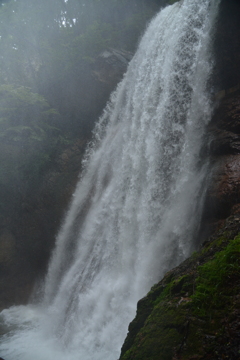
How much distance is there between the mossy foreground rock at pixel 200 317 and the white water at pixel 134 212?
3194mm

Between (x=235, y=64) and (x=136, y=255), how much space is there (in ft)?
22.0

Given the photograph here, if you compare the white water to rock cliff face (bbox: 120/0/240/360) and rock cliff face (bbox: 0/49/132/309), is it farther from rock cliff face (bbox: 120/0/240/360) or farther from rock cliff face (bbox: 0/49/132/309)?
rock cliff face (bbox: 120/0/240/360)

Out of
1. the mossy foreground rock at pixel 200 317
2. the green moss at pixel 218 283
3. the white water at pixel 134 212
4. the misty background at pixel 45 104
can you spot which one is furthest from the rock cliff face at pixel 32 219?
the green moss at pixel 218 283

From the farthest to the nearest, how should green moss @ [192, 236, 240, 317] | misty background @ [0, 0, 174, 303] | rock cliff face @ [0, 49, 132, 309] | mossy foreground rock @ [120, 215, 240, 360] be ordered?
misty background @ [0, 0, 174, 303]
rock cliff face @ [0, 49, 132, 309]
green moss @ [192, 236, 240, 317]
mossy foreground rock @ [120, 215, 240, 360]

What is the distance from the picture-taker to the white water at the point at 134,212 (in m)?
6.84

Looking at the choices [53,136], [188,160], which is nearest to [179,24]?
[188,160]

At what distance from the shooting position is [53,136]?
1369 centimetres

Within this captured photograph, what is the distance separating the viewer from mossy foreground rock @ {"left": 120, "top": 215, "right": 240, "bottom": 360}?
2.33 meters

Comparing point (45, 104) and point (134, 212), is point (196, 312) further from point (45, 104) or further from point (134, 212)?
point (45, 104)

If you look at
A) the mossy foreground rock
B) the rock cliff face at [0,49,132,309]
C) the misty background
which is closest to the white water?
the rock cliff face at [0,49,132,309]

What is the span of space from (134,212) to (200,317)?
6027 millimetres

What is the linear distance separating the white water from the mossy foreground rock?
3194 millimetres

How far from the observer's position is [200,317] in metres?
A: 2.63

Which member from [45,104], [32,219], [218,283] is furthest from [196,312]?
[45,104]
